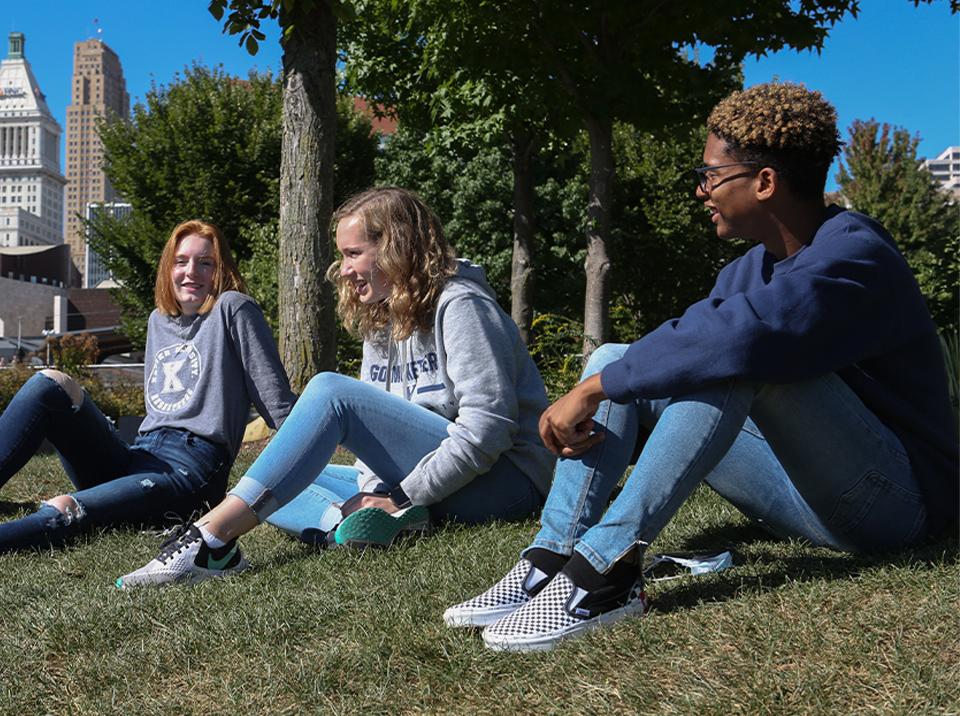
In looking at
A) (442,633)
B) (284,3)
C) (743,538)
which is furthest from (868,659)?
(284,3)

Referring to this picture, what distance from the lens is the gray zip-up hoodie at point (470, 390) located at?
3.05m

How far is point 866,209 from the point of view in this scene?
2434 centimetres

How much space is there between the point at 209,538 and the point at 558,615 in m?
1.36

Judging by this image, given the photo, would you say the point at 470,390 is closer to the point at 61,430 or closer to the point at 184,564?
the point at 184,564

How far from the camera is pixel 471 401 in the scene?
306 centimetres

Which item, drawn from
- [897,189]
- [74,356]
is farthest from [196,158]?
[897,189]

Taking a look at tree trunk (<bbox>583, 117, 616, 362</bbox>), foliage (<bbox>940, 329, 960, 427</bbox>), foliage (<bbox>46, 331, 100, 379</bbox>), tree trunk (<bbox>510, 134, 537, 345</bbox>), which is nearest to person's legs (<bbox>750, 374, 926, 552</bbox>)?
foliage (<bbox>940, 329, 960, 427</bbox>)

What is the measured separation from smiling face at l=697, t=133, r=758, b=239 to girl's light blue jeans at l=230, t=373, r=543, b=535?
4.26ft

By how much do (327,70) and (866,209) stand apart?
2145 cm

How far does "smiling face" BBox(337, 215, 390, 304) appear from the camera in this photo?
3.30 meters

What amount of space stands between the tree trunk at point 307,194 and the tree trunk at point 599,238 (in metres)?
4.66

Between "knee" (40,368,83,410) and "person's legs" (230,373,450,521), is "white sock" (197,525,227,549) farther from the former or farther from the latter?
"knee" (40,368,83,410)

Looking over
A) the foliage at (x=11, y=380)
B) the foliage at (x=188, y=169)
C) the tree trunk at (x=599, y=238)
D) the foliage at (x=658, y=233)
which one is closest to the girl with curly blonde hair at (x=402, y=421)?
the tree trunk at (x=599, y=238)

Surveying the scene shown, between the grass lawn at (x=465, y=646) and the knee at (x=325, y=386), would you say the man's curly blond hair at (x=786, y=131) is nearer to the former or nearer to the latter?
the grass lawn at (x=465, y=646)
